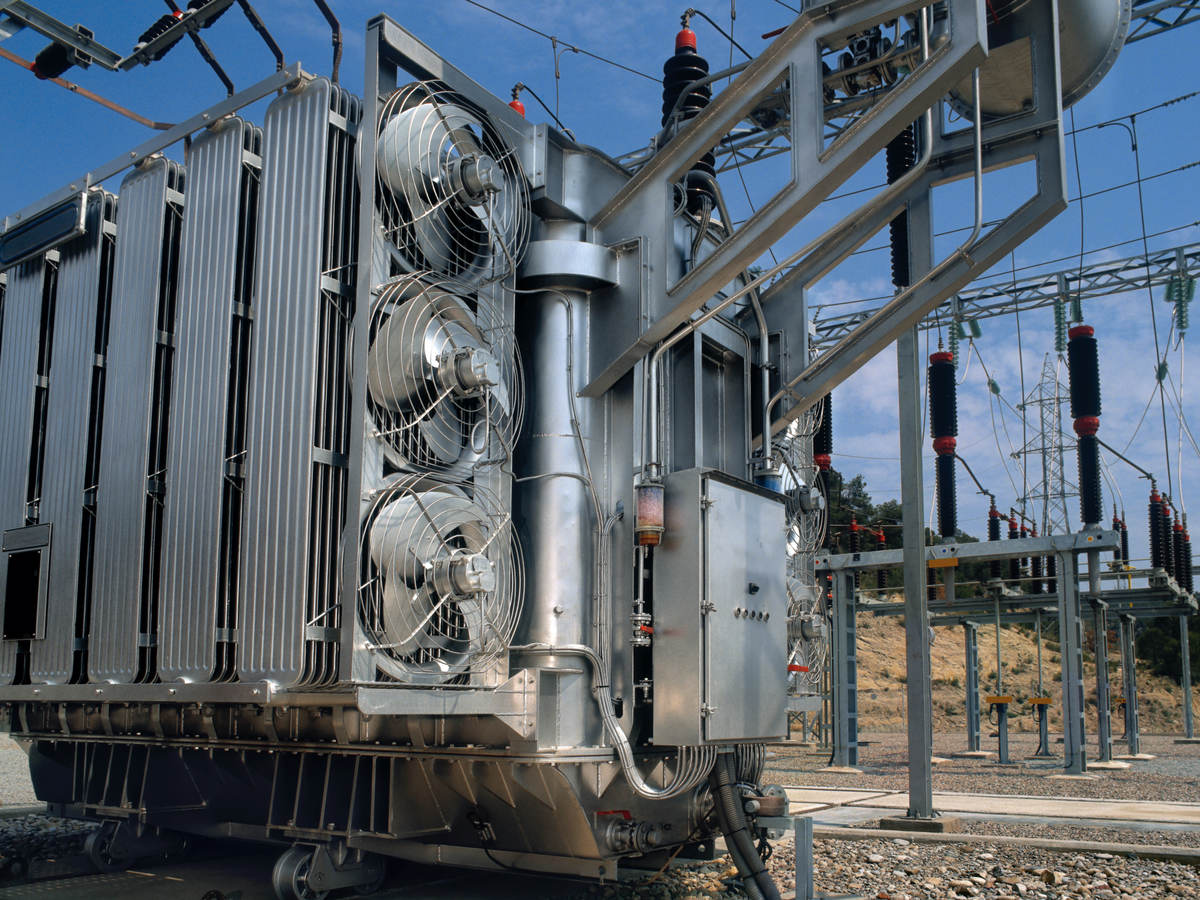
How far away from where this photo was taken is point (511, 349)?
6902mm

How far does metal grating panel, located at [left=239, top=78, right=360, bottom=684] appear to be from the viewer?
5.93 m

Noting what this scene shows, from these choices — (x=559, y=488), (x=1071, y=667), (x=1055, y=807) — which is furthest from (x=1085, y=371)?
(x=559, y=488)

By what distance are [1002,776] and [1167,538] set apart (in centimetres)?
1144

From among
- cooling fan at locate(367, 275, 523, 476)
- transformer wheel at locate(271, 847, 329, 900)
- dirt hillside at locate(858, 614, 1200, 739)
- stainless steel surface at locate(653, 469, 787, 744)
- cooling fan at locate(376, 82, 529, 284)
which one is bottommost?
dirt hillside at locate(858, 614, 1200, 739)

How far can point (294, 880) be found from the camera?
648 centimetres

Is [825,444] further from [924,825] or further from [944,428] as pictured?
[924,825]

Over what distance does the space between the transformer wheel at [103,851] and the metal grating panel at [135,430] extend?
176 centimetres

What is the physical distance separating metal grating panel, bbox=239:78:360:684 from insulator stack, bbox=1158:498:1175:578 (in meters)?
24.8

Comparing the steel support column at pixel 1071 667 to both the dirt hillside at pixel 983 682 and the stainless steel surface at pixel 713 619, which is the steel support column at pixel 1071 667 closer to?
the stainless steel surface at pixel 713 619

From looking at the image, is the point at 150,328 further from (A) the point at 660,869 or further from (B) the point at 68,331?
(A) the point at 660,869

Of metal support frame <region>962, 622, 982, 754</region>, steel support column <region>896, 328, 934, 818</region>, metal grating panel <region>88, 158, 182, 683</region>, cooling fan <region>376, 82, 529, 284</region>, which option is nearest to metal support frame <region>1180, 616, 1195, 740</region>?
metal support frame <region>962, 622, 982, 754</region>

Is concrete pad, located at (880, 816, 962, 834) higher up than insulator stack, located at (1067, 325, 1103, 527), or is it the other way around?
insulator stack, located at (1067, 325, 1103, 527)

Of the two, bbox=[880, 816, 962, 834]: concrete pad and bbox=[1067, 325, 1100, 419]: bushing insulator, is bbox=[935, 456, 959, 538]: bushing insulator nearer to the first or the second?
bbox=[1067, 325, 1100, 419]: bushing insulator

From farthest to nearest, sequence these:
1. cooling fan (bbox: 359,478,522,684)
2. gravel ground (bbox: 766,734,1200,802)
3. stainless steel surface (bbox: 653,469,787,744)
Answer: gravel ground (bbox: 766,734,1200,802) < stainless steel surface (bbox: 653,469,787,744) < cooling fan (bbox: 359,478,522,684)
